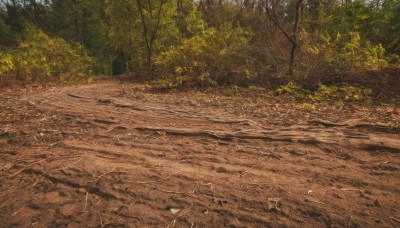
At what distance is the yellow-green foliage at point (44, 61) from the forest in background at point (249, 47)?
0.11 ft

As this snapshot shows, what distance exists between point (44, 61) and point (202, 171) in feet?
33.8

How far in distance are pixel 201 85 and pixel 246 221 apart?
20.3ft

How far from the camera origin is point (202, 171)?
2.50 meters

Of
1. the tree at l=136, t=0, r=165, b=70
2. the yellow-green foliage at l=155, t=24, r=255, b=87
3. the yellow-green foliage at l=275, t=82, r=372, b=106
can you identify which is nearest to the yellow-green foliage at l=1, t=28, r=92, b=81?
the tree at l=136, t=0, r=165, b=70

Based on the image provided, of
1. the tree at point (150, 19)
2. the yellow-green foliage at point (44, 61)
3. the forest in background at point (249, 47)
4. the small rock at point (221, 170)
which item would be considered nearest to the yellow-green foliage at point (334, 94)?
the forest in background at point (249, 47)

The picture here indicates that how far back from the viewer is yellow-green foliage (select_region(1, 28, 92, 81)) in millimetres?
9227

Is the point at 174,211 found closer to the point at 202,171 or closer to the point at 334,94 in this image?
the point at 202,171

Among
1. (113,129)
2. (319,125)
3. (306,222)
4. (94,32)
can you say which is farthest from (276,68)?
(94,32)

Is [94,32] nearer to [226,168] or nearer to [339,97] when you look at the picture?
[339,97]

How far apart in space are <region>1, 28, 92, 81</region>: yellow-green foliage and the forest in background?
3cm

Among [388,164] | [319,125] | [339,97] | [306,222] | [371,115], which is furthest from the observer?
[339,97]

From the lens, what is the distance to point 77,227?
181 cm

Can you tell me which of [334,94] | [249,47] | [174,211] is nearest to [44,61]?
[249,47]

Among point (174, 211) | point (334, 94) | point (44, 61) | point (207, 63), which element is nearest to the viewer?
point (174, 211)
